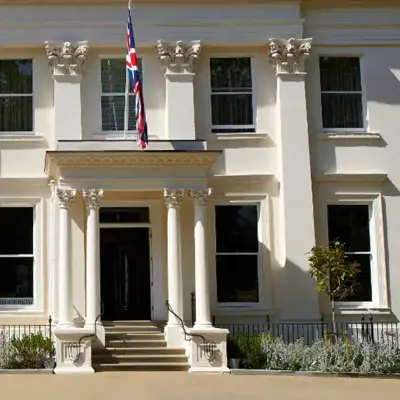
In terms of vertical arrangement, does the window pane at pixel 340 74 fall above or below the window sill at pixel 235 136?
above

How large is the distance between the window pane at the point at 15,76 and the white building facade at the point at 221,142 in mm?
38

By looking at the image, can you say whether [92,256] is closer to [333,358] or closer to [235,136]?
[235,136]

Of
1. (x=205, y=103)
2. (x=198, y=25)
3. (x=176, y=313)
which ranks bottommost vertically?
(x=176, y=313)

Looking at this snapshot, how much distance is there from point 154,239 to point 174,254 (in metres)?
1.92

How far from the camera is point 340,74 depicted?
22719mm

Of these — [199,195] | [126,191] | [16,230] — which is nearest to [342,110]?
[199,195]

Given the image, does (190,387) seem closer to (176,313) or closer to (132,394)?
(132,394)

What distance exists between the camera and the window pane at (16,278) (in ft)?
69.6

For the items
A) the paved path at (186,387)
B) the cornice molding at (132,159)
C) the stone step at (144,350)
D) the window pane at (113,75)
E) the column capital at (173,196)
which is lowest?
the paved path at (186,387)

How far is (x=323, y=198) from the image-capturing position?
2195 cm

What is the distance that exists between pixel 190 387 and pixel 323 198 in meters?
7.92

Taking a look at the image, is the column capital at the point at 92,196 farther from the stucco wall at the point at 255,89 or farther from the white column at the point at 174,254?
the stucco wall at the point at 255,89

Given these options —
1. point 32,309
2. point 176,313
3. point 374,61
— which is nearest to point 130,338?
point 176,313

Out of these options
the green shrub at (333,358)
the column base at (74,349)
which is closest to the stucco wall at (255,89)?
the green shrub at (333,358)
